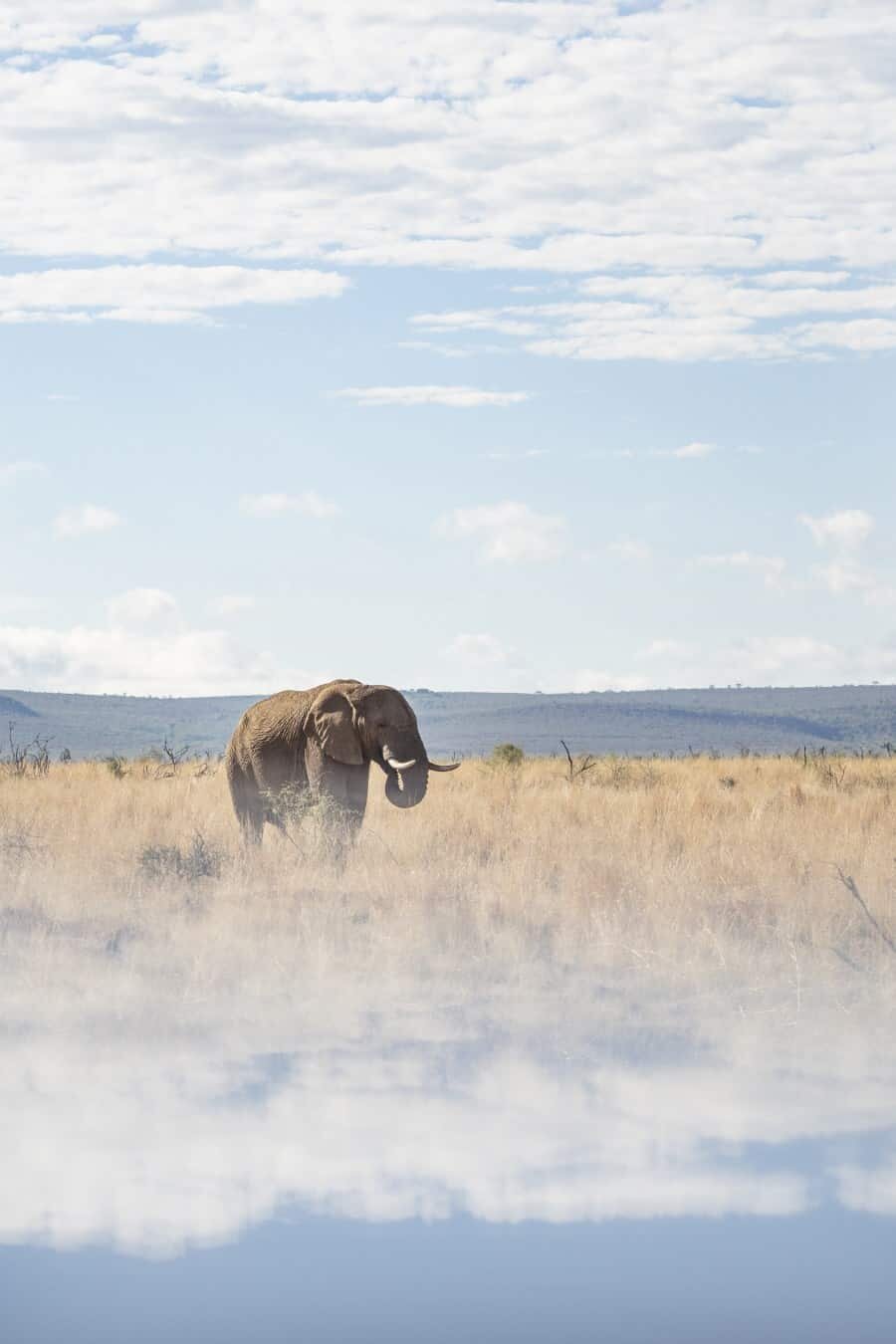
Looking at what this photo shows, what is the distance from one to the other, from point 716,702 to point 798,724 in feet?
55.4

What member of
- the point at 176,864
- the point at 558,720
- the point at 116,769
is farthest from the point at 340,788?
the point at 558,720

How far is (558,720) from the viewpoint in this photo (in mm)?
129250

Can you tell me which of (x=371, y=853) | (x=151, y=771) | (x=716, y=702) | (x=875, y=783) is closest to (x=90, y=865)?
(x=371, y=853)

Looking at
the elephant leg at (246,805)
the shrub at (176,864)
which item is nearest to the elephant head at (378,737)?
the shrub at (176,864)

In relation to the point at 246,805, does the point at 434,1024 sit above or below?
below

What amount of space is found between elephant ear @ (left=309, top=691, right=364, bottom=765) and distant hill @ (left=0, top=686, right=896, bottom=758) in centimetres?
9304

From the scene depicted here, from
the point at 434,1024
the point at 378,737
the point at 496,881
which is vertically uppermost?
the point at 378,737

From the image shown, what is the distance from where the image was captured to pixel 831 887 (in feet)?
42.1

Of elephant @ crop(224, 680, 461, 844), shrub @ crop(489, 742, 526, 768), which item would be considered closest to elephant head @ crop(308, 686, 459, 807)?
elephant @ crop(224, 680, 461, 844)

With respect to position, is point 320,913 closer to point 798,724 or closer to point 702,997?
point 702,997

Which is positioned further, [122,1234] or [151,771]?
[151,771]

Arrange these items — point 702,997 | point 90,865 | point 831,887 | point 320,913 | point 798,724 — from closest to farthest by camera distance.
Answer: point 702,997 < point 320,913 < point 831,887 < point 90,865 < point 798,724

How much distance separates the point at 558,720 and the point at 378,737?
114 m

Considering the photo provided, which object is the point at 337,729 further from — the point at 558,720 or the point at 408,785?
the point at 558,720
